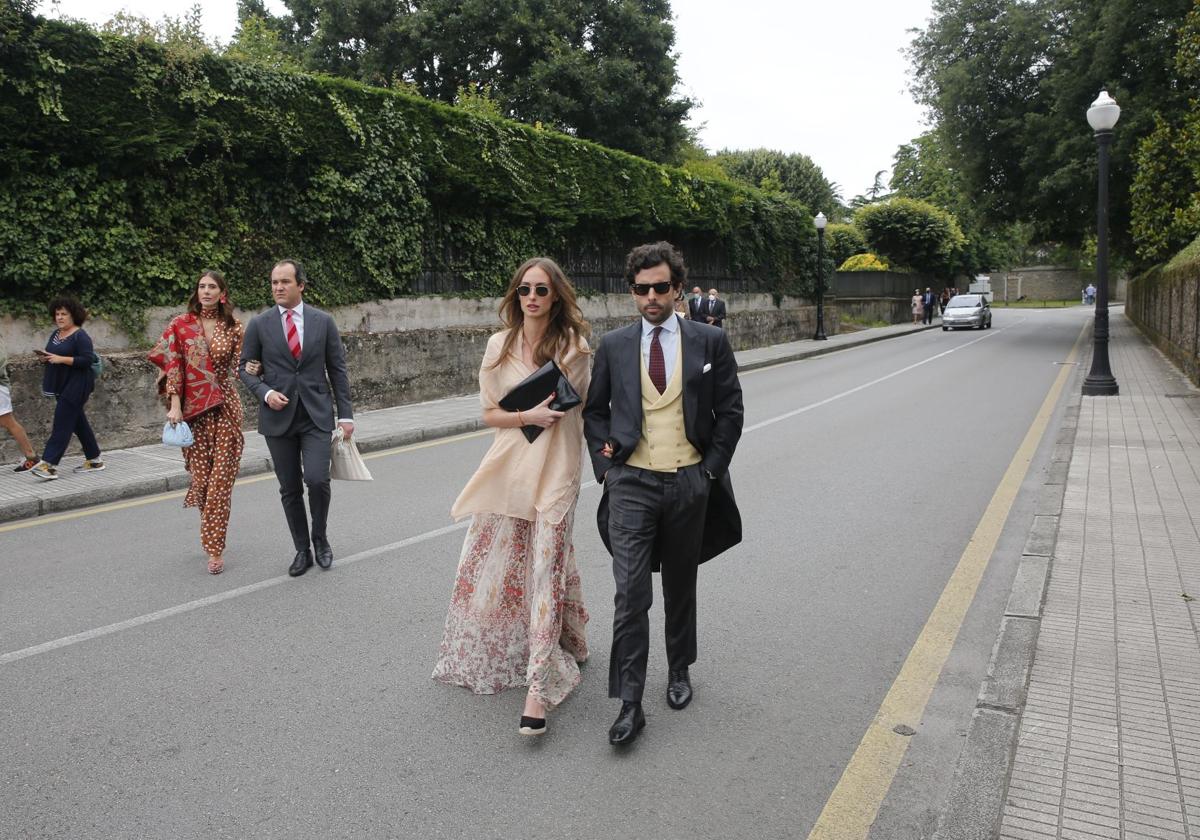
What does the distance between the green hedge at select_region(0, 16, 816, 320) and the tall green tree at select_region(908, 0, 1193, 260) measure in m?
15.4

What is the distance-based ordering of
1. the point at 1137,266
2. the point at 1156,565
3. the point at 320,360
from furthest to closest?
the point at 1137,266 → the point at 320,360 → the point at 1156,565

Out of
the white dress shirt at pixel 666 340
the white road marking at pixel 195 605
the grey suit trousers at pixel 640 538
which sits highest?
the white dress shirt at pixel 666 340

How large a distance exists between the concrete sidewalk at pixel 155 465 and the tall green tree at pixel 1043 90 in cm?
2015

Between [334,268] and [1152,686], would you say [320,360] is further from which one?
[334,268]

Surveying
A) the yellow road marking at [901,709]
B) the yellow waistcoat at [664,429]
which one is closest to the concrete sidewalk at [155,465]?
the yellow waistcoat at [664,429]

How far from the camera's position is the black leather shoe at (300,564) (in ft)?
18.4

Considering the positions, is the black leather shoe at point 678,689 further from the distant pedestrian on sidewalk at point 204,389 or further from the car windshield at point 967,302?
the car windshield at point 967,302

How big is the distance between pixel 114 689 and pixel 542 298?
2.52 meters

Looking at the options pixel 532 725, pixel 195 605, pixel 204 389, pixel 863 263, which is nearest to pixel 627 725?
pixel 532 725

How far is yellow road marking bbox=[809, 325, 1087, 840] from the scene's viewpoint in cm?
293

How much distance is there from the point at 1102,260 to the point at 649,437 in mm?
13416

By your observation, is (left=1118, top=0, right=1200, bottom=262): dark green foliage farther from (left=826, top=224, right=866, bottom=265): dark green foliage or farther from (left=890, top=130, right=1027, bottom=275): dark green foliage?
(left=826, top=224, right=866, bottom=265): dark green foliage

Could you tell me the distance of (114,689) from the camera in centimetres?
394

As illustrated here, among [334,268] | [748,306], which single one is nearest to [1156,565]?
[334,268]
